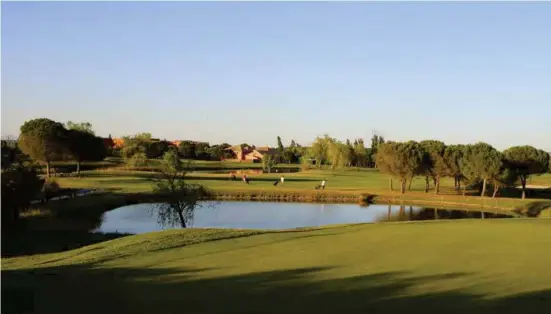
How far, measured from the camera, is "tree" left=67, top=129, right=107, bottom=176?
7570 centimetres

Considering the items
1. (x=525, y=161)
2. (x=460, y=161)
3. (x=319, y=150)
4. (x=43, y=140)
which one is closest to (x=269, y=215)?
(x=460, y=161)

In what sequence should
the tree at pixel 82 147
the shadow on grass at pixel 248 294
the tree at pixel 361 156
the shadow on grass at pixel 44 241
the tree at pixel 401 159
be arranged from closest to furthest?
the shadow on grass at pixel 248 294
the shadow on grass at pixel 44 241
the tree at pixel 401 159
the tree at pixel 82 147
the tree at pixel 361 156

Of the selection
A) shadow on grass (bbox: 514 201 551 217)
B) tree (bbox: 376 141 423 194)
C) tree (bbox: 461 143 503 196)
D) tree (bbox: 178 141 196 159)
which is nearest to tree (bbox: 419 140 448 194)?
tree (bbox: 376 141 423 194)

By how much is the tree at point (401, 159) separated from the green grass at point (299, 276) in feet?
136

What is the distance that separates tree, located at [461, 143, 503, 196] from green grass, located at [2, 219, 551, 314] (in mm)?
38981

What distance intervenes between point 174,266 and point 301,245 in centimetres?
520

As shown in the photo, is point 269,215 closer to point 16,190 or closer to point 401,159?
point 16,190

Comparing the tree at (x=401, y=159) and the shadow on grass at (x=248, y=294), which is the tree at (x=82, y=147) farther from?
the shadow on grass at (x=248, y=294)

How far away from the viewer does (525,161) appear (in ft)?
206

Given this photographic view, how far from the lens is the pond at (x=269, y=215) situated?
3822 centimetres

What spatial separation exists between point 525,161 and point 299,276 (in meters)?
57.2

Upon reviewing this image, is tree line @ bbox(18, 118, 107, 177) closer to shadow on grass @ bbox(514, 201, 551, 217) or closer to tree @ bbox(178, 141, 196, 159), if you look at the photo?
shadow on grass @ bbox(514, 201, 551, 217)

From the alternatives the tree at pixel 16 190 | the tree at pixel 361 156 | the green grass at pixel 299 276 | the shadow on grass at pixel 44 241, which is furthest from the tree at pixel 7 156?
the tree at pixel 361 156

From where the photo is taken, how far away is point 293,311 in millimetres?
9648
